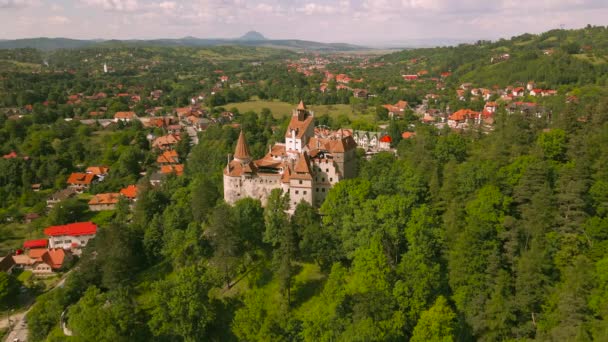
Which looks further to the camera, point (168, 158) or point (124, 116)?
point (124, 116)

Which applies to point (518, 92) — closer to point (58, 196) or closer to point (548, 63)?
point (548, 63)

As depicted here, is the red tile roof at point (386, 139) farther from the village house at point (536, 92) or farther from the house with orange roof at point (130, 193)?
the village house at point (536, 92)

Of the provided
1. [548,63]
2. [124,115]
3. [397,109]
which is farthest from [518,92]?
[124,115]

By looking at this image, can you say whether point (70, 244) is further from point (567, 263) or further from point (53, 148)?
point (567, 263)

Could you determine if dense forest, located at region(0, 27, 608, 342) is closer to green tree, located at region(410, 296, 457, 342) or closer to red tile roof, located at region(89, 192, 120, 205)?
green tree, located at region(410, 296, 457, 342)

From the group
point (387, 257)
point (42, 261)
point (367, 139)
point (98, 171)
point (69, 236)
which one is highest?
point (367, 139)

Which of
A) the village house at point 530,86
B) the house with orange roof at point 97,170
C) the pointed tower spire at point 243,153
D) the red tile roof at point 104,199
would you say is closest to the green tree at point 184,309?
the pointed tower spire at point 243,153

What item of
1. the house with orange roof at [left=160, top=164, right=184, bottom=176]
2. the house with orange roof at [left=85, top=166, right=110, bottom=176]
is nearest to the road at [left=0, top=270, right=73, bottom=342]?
the house with orange roof at [left=160, top=164, right=184, bottom=176]
